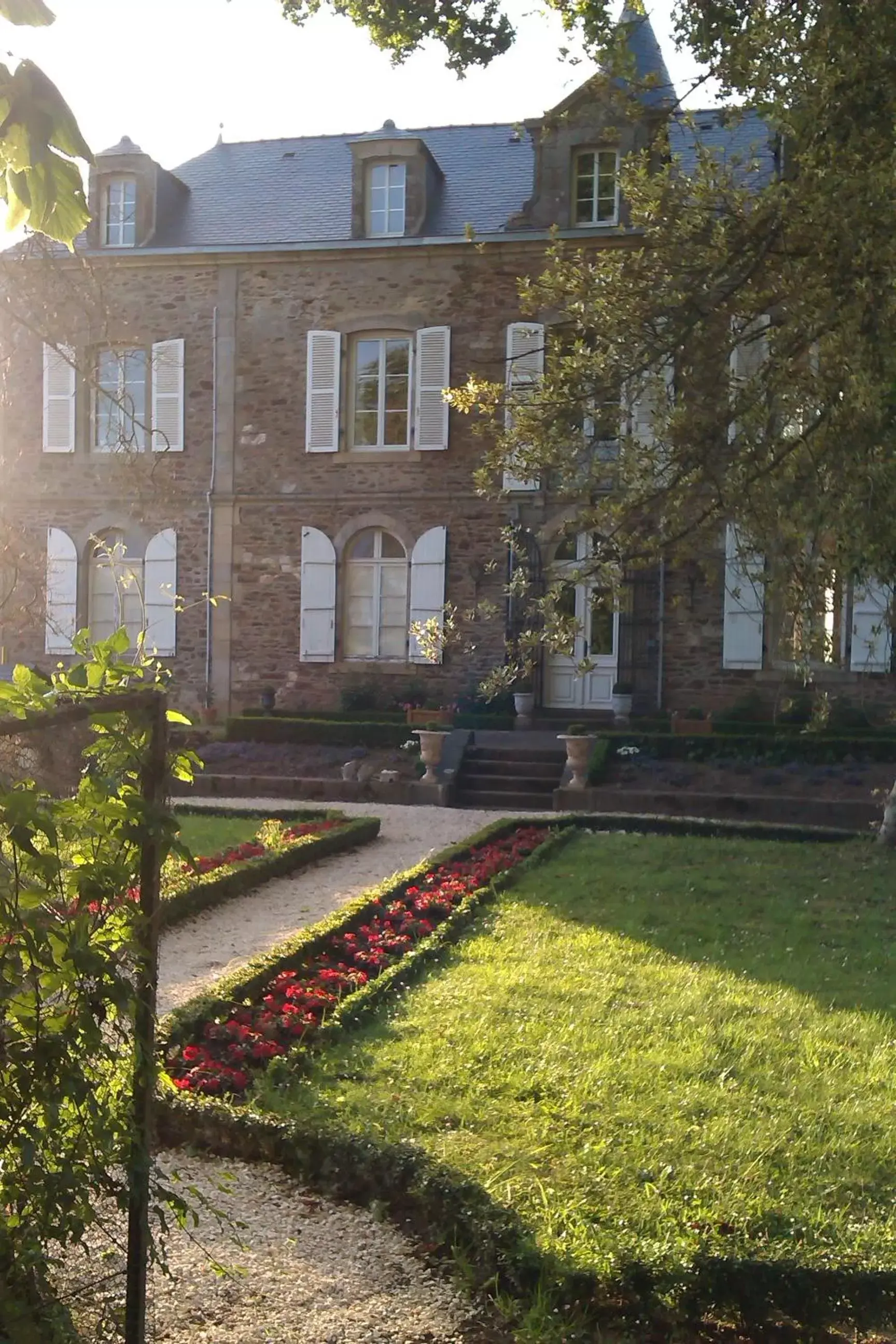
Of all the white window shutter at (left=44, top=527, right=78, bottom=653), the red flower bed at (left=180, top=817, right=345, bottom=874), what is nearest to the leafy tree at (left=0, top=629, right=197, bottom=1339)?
the red flower bed at (left=180, top=817, right=345, bottom=874)

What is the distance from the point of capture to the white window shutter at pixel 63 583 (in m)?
16.6

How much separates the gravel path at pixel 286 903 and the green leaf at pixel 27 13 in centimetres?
411

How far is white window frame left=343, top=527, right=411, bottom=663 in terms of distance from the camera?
1588cm

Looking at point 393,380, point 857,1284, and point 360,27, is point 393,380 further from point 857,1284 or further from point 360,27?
point 857,1284

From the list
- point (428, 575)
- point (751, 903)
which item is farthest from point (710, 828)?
point (428, 575)

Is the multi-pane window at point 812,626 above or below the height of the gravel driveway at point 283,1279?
above

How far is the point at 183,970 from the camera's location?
6.13m

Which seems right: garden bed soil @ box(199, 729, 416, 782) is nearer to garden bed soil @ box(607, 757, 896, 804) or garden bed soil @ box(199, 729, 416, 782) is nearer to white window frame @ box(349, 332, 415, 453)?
garden bed soil @ box(607, 757, 896, 804)

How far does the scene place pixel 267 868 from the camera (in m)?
8.36

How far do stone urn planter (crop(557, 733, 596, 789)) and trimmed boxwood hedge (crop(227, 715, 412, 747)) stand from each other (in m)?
2.18

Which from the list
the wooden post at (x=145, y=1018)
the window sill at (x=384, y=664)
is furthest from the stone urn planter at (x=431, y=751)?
the wooden post at (x=145, y=1018)

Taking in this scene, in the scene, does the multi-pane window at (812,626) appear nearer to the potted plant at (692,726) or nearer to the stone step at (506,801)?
the stone step at (506,801)

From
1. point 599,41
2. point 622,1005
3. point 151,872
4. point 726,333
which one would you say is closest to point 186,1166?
point 151,872

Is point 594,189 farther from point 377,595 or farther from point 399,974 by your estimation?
point 399,974
